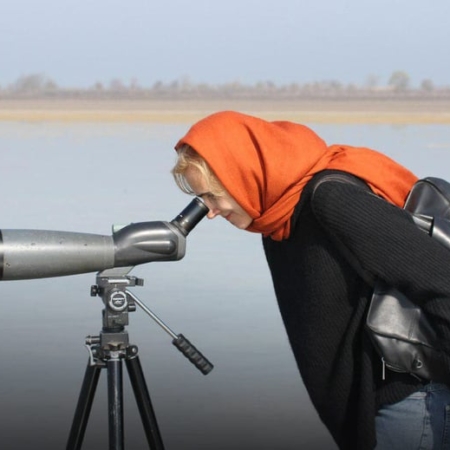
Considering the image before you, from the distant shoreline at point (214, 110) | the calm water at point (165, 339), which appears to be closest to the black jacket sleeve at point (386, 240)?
the calm water at point (165, 339)

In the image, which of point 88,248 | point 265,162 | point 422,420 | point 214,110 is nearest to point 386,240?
point 265,162

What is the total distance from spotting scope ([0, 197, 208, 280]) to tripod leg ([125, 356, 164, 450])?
14.5 inches

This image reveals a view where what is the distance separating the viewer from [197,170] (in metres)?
2.41

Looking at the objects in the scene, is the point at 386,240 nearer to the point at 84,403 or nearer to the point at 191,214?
the point at 191,214

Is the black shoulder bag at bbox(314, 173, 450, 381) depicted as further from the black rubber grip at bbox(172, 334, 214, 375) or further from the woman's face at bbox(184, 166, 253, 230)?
the black rubber grip at bbox(172, 334, 214, 375)

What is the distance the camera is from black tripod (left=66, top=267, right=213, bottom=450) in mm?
2643

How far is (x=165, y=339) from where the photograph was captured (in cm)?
573

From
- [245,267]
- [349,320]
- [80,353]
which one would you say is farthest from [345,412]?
[245,267]

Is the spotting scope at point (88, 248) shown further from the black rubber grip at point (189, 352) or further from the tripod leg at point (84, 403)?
the tripod leg at point (84, 403)

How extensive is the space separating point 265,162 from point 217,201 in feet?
0.47

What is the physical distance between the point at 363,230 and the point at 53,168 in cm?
911

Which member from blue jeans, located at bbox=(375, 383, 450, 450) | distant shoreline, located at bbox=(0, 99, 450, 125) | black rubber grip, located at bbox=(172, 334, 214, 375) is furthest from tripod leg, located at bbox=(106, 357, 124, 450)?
distant shoreline, located at bbox=(0, 99, 450, 125)

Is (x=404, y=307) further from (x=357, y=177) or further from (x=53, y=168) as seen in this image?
(x=53, y=168)

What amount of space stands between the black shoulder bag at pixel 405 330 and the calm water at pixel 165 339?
6.84 ft
